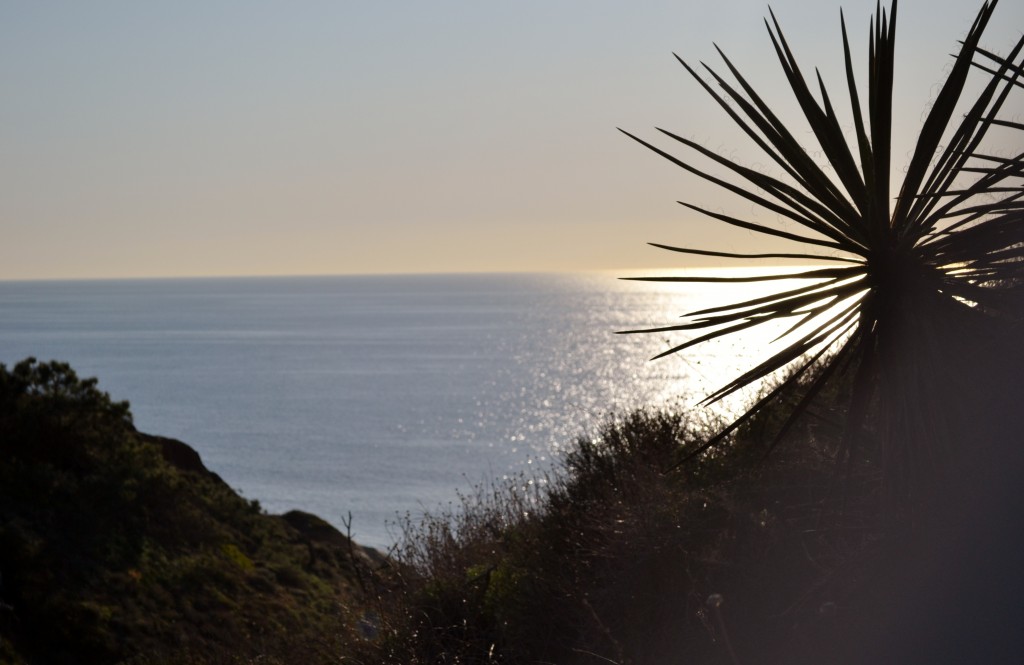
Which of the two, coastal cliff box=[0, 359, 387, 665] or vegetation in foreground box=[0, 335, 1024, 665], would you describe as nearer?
vegetation in foreground box=[0, 335, 1024, 665]

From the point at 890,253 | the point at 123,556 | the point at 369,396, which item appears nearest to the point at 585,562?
the point at 890,253

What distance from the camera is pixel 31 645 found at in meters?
11.7

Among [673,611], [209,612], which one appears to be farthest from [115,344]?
[673,611]

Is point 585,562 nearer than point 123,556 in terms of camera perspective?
Yes

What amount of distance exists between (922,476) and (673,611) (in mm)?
2311

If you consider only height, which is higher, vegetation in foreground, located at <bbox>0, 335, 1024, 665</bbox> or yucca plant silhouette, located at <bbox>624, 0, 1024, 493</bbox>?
yucca plant silhouette, located at <bbox>624, 0, 1024, 493</bbox>

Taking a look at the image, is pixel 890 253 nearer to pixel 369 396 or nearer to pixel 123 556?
pixel 123 556

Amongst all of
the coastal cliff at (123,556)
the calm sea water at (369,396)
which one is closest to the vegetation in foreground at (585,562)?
the coastal cliff at (123,556)

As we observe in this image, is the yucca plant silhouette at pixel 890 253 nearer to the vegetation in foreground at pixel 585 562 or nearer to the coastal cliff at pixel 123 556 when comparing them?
the vegetation in foreground at pixel 585 562

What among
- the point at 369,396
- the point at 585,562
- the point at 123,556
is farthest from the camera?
the point at 369,396

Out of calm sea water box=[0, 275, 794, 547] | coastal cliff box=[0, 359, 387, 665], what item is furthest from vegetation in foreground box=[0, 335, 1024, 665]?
calm sea water box=[0, 275, 794, 547]

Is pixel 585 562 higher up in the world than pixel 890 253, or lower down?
lower down

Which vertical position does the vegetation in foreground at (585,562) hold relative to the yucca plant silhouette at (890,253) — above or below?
below

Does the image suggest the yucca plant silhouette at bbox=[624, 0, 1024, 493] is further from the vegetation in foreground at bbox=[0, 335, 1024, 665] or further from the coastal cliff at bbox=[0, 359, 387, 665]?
the coastal cliff at bbox=[0, 359, 387, 665]
